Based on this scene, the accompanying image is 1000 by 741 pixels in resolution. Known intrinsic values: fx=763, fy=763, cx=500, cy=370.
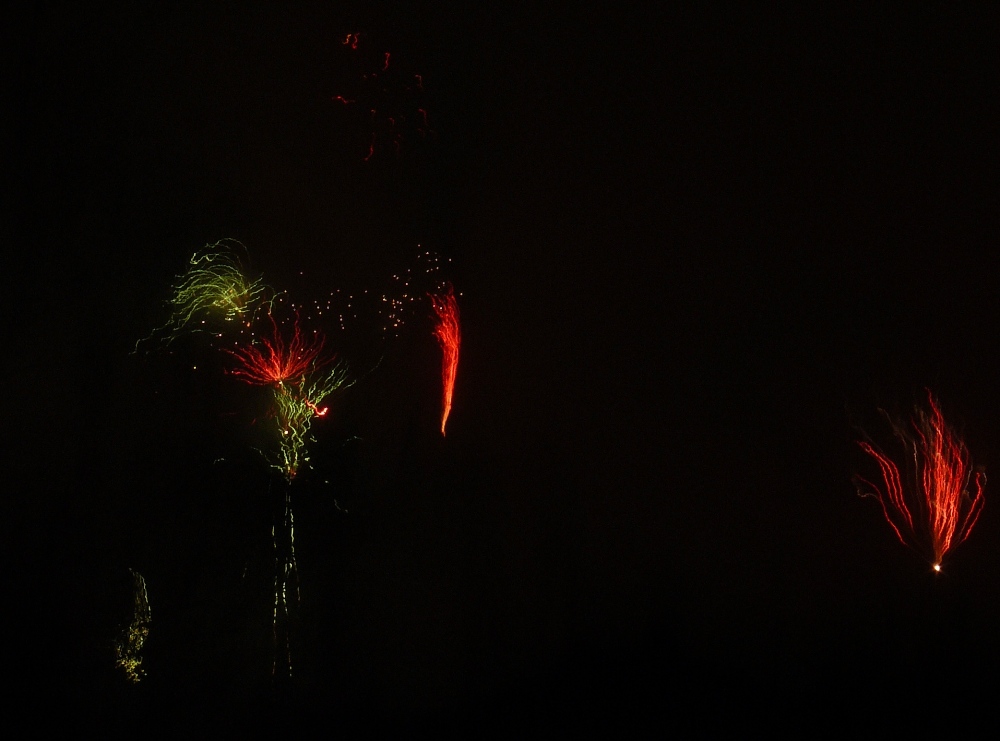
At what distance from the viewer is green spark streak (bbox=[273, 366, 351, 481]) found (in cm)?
549

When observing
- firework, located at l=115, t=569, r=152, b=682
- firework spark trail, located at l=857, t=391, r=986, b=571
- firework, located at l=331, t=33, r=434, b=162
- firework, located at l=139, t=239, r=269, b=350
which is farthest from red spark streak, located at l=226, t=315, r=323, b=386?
firework spark trail, located at l=857, t=391, r=986, b=571

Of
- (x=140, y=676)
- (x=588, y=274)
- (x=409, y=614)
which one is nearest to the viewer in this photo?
(x=140, y=676)

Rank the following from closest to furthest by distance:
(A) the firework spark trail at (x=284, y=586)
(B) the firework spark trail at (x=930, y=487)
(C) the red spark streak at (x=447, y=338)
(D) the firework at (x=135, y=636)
A: (D) the firework at (x=135, y=636) < (A) the firework spark trail at (x=284, y=586) < (B) the firework spark trail at (x=930, y=487) < (C) the red spark streak at (x=447, y=338)

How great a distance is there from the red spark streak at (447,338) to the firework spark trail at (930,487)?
3.10m

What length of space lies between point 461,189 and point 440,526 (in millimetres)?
2571

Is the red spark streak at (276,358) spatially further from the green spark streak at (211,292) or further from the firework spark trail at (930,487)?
the firework spark trail at (930,487)

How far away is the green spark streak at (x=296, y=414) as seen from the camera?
5488 millimetres

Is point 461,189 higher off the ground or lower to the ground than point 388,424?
higher

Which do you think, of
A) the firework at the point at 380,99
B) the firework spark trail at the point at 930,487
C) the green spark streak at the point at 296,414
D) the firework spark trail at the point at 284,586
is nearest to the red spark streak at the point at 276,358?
the green spark streak at the point at 296,414

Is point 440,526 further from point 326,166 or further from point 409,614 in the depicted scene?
point 326,166

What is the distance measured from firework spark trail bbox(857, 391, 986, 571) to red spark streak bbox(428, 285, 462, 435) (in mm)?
3101

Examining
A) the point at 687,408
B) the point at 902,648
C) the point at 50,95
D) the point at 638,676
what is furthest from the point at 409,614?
the point at 50,95

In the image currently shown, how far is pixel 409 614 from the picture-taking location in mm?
5598

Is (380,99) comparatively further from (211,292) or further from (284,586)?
(284,586)
